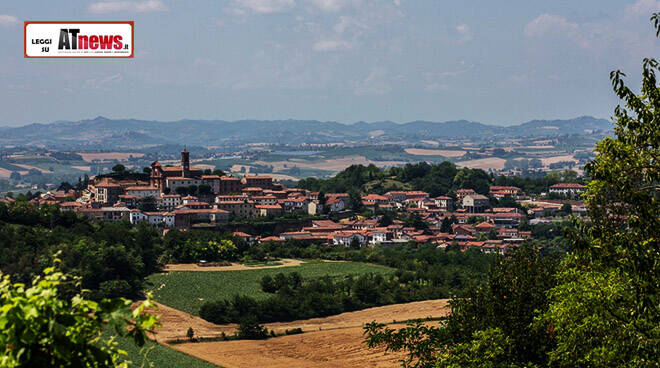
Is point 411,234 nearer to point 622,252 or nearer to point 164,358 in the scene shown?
point 164,358

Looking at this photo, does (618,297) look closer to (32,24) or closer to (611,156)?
(611,156)

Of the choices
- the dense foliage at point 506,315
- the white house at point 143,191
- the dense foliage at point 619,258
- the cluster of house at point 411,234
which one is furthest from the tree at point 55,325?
the white house at point 143,191

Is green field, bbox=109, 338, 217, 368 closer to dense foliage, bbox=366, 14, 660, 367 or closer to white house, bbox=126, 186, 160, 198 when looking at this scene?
dense foliage, bbox=366, 14, 660, 367

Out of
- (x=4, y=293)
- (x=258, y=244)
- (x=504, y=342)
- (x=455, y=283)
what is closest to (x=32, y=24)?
(x=504, y=342)

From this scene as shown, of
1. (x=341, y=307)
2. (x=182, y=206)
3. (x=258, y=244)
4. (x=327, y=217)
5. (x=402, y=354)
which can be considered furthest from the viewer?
(x=327, y=217)

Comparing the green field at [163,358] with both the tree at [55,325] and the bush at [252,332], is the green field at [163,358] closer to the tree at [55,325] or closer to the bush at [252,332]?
the bush at [252,332]

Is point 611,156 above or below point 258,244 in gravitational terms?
above

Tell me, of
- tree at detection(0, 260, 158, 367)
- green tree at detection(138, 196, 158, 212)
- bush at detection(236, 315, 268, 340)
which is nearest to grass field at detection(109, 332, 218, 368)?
bush at detection(236, 315, 268, 340)
